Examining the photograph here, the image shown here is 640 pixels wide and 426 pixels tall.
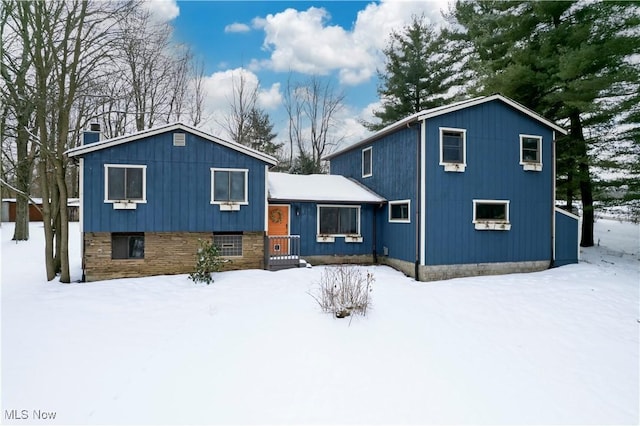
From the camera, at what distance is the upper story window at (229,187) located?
1111cm

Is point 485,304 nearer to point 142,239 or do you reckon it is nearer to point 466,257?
point 466,257

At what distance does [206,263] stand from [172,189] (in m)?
2.72

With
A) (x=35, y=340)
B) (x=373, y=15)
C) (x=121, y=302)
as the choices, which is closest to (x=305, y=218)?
(x=121, y=302)

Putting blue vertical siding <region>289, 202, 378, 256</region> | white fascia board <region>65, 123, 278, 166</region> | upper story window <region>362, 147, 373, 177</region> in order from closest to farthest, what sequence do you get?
1. white fascia board <region>65, 123, 278, 166</region>
2. blue vertical siding <region>289, 202, 378, 256</region>
3. upper story window <region>362, 147, 373, 177</region>

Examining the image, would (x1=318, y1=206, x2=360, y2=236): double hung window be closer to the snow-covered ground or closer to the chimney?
the snow-covered ground

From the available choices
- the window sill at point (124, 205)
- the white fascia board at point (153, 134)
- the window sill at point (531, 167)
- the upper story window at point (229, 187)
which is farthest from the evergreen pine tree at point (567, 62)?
the window sill at point (124, 205)

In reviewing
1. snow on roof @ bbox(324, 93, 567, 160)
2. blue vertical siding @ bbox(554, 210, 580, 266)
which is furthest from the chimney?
blue vertical siding @ bbox(554, 210, 580, 266)

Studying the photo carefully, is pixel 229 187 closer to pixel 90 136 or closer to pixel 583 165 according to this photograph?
pixel 90 136

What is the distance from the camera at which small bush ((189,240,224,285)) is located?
32.7 ft

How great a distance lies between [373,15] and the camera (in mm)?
17109

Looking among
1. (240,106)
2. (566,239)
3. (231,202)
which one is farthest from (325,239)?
(240,106)

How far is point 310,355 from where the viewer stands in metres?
5.82

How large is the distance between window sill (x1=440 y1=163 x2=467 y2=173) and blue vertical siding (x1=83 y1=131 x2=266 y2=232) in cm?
638

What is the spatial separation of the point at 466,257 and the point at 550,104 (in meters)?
9.06
